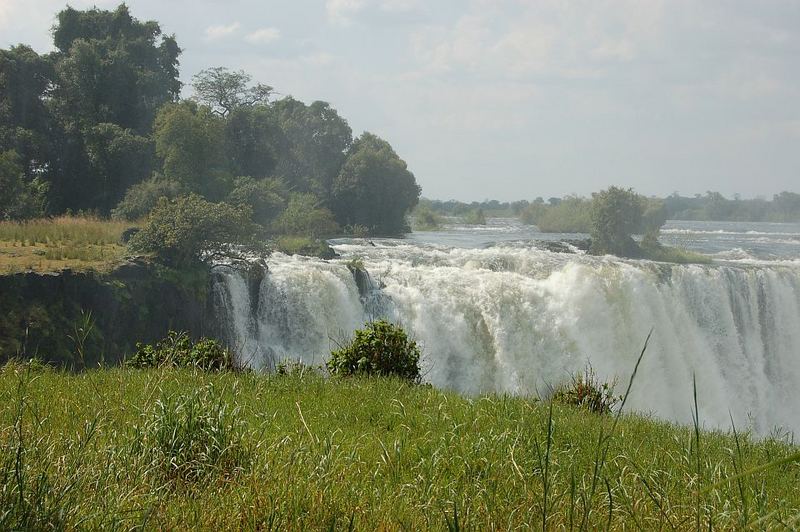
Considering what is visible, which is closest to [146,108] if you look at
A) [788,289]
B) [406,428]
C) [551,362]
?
[551,362]

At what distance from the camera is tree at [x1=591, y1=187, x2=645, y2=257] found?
35.5 meters

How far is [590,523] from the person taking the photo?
3512mm

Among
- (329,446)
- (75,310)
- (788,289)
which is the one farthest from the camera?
(788,289)

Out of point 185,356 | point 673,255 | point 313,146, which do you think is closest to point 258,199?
point 313,146

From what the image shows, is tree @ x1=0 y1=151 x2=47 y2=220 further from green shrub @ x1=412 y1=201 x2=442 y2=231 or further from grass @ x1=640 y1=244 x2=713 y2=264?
green shrub @ x1=412 y1=201 x2=442 y2=231

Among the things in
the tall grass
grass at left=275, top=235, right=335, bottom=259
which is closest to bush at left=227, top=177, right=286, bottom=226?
grass at left=275, top=235, right=335, bottom=259

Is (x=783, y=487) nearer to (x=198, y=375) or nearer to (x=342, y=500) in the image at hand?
(x=342, y=500)

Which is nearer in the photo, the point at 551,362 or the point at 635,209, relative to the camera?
the point at 551,362

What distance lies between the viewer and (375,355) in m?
8.88

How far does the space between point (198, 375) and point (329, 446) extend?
3448 mm

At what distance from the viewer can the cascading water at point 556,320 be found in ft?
59.6

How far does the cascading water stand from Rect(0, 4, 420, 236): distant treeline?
7067mm

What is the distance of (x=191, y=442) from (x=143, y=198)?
23766 mm

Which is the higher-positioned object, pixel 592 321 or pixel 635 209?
pixel 635 209
